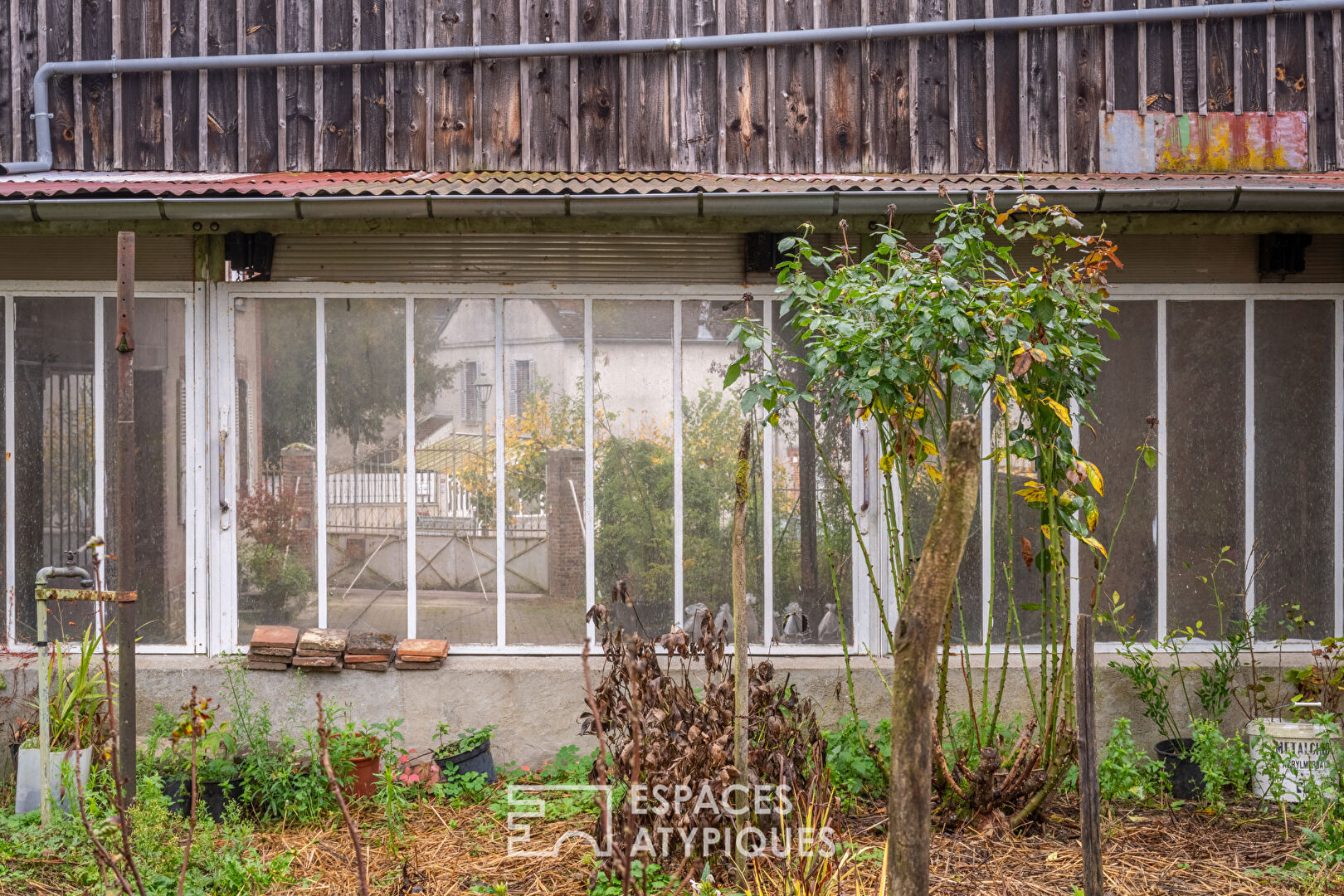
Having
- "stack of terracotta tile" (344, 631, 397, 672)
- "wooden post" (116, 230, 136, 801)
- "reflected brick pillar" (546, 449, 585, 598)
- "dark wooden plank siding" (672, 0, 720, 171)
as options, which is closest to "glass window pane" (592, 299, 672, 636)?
"reflected brick pillar" (546, 449, 585, 598)

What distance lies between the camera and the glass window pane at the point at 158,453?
5504 mm

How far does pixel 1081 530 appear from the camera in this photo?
416 cm

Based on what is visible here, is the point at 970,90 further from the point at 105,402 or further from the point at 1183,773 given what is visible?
the point at 105,402

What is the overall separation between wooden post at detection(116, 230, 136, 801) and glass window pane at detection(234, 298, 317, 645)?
1.32m

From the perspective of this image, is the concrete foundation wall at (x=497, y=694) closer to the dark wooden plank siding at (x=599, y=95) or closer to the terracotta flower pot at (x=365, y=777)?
the terracotta flower pot at (x=365, y=777)

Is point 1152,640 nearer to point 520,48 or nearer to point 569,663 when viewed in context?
point 569,663

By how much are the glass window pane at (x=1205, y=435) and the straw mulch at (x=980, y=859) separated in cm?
156

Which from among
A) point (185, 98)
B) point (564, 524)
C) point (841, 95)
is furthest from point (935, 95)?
point (185, 98)

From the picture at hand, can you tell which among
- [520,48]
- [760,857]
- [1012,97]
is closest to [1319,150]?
[1012,97]

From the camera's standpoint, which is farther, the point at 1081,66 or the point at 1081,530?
the point at 1081,66

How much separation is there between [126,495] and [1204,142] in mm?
6632

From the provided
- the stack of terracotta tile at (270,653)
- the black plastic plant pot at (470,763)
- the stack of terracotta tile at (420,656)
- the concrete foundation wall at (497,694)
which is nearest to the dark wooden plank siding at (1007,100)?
the concrete foundation wall at (497,694)

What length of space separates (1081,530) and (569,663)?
289 cm

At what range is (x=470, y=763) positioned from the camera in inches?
203
